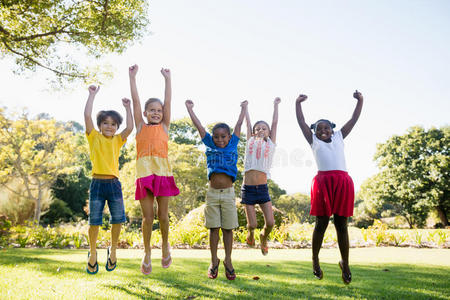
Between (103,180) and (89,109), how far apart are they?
108 cm

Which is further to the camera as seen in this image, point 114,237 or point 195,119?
point 195,119

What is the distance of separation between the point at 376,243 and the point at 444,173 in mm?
16820

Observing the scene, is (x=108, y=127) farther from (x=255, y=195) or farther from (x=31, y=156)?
(x=31, y=156)

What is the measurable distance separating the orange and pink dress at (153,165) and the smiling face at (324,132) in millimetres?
2265

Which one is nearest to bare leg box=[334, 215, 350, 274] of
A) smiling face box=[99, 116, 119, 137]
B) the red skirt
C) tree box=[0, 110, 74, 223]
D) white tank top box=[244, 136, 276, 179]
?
the red skirt

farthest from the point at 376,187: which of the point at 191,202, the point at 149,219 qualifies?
the point at 149,219

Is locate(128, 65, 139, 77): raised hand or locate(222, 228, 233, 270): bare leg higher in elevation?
locate(128, 65, 139, 77): raised hand

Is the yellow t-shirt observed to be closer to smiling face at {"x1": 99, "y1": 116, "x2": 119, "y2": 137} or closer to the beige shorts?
smiling face at {"x1": 99, "y1": 116, "x2": 119, "y2": 137}

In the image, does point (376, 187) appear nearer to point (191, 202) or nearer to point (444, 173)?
point (444, 173)

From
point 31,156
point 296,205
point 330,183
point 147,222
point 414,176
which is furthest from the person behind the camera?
point 296,205

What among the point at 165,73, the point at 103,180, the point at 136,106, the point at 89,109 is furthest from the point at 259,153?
the point at 89,109

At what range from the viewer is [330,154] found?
15.2 ft

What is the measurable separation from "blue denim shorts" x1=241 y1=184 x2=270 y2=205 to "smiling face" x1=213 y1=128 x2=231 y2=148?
134 cm

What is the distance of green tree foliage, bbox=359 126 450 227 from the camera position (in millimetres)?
25094
